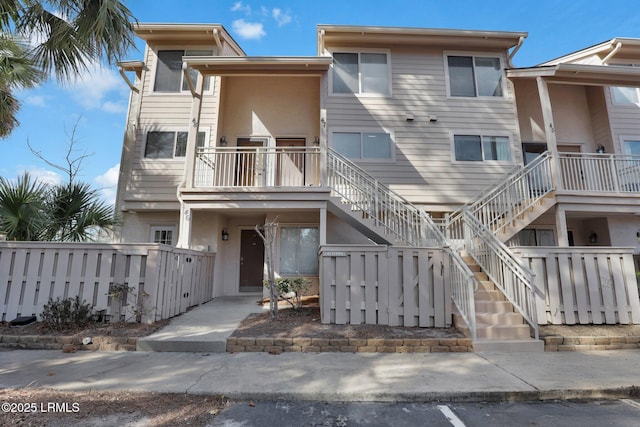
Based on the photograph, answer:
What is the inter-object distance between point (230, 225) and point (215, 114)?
3.69 m

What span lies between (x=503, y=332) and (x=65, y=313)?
793cm

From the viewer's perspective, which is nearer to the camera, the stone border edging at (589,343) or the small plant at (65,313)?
the stone border edging at (589,343)

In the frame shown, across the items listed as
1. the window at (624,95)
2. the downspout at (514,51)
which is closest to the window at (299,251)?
the downspout at (514,51)

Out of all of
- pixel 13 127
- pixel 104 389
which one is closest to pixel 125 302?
pixel 104 389

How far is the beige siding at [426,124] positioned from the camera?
10.4 meters

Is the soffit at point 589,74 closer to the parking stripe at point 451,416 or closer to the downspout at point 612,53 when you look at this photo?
the downspout at point 612,53

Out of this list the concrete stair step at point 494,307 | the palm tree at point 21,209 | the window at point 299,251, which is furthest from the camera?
the window at point 299,251

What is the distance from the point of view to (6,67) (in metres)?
6.82

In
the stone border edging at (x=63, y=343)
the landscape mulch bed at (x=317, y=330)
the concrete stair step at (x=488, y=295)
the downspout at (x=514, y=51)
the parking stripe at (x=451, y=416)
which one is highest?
the downspout at (x=514, y=51)

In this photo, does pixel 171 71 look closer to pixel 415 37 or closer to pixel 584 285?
pixel 415 37

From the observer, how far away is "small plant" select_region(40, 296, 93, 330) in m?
6.00

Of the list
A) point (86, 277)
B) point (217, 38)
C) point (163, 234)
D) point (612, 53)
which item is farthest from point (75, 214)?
point (612, 53)

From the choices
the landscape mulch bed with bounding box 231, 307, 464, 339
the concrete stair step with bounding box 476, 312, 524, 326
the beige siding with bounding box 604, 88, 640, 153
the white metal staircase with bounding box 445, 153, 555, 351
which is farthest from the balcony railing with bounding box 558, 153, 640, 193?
the landscape mulch bed with bounding box 231, 307, 464, 339

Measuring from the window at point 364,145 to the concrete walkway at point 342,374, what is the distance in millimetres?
6666
